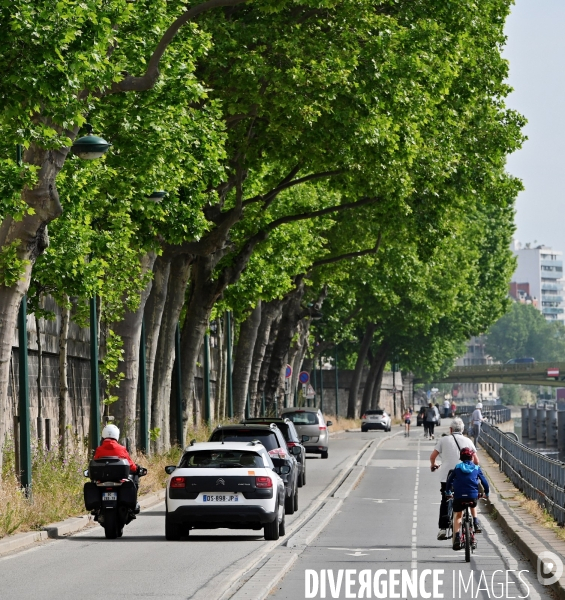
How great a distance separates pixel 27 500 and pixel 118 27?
24.8ft

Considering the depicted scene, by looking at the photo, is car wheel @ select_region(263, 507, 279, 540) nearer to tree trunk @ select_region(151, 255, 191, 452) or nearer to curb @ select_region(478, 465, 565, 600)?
curb @ select_region(478, 465, 565, 600)

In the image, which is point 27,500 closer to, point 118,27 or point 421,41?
point 118,27

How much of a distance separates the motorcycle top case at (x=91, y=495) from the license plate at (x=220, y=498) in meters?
1.57

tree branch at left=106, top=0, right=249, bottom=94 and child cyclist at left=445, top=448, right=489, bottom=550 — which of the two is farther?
tree branch at left=106, top=0, right=249, bottom=94

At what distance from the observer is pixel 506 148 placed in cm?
3641

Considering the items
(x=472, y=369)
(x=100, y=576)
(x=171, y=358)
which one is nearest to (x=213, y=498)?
(x=100, y=576)

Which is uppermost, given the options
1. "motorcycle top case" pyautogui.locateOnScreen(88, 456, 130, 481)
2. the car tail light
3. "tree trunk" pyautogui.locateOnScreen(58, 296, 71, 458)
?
"tree trunk" pyautogui.locateOnScreen(58, 296, 71, 458)

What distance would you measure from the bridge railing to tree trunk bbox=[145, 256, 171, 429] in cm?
824

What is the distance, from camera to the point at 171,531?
784 inches

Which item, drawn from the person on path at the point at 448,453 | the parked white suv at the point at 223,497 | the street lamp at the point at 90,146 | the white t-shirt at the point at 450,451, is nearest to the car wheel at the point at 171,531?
the parked white suv at the point at 223,497

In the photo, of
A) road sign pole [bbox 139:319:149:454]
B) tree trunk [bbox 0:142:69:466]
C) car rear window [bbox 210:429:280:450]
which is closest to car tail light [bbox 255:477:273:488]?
tree trunk [bbox 0:142:69:466]

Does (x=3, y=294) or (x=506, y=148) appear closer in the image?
(x=3, y=294)

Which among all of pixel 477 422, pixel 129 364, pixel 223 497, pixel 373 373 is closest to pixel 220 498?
pixel 223 497

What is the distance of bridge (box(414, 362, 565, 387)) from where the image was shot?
161000 mm
